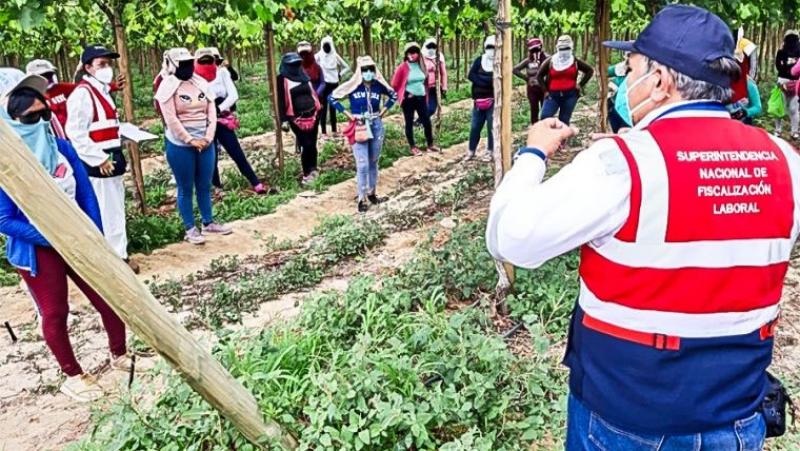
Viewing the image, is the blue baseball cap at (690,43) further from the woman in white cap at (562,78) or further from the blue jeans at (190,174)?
the woman in white cap at (562,78)

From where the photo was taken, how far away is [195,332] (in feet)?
14.9

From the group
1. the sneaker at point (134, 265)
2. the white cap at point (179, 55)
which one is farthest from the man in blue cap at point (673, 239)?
the white cap at point (179, 55)

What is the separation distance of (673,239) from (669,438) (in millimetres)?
527

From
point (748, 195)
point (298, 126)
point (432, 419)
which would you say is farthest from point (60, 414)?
point (298, 126)

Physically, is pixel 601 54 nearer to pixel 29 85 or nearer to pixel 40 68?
pixel 29 85

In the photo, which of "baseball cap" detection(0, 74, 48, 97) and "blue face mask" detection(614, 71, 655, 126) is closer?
"blue face mask" detection(614, 71, 655, 126)

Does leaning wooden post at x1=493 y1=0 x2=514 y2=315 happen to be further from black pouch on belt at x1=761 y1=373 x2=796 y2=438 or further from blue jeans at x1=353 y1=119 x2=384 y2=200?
blue jeans at x1=353 y1=119 x2=384 y2=200

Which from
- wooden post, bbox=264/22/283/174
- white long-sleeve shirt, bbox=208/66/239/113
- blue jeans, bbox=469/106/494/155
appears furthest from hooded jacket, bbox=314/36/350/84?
white long-sleeve shirt, bbox=208/66/239/113

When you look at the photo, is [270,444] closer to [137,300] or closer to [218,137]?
[137,300]

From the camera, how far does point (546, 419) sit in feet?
10.1

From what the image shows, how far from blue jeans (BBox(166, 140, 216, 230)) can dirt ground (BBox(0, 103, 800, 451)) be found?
335 millimetres

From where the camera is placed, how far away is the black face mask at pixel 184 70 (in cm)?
616

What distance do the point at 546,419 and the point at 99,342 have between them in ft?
10.1

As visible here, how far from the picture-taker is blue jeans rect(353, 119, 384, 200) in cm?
741
